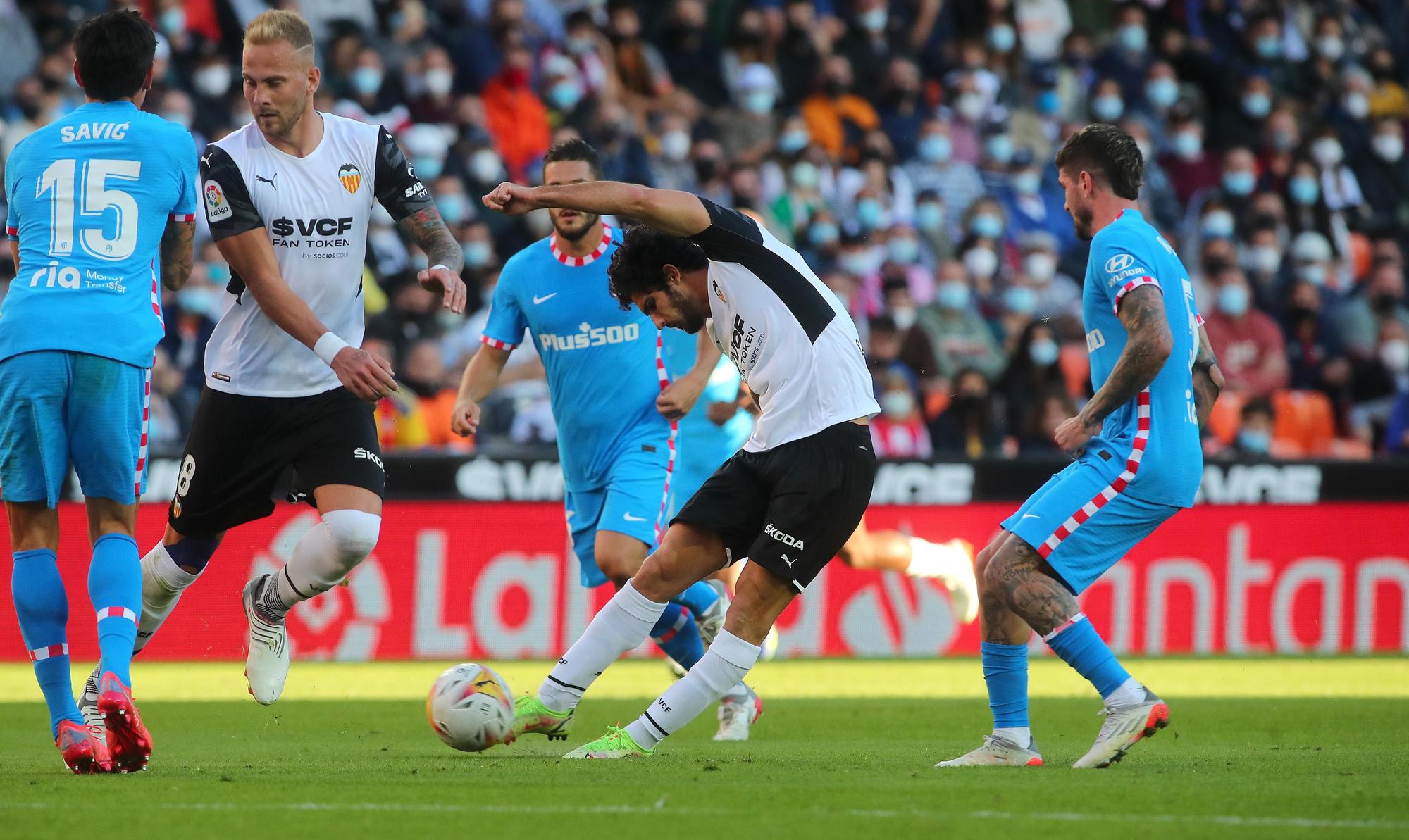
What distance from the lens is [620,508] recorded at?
819cm

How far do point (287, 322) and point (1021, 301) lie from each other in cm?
1098

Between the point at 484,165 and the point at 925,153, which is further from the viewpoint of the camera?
the point at 925,153

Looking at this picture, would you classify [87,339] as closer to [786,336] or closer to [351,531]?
[351,531]

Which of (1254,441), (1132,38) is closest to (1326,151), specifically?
(1132,38)

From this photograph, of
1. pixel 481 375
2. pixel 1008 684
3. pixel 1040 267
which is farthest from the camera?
pixel 1040 267

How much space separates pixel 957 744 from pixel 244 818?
3.71 metres

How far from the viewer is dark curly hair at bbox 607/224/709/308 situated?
Result: 6609 millimetres

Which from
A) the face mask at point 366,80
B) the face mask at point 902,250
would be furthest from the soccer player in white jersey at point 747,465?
the face mask at point 902,250

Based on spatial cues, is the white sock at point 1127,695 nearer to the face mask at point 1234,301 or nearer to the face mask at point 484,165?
the face mask at point 484,165

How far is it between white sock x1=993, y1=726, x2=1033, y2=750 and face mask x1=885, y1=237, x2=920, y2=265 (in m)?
10.6

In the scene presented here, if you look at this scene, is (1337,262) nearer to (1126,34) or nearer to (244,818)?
(1126,34)

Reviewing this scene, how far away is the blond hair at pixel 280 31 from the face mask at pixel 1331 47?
16.9m

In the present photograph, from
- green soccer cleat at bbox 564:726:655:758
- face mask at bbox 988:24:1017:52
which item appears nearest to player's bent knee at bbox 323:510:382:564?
green soccer cleat at bbox 564:726:655:758

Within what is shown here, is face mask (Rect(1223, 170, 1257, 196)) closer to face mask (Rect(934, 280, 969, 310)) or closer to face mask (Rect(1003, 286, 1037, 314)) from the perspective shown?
face mask (Rect(1003, 286, 1037, 314))
